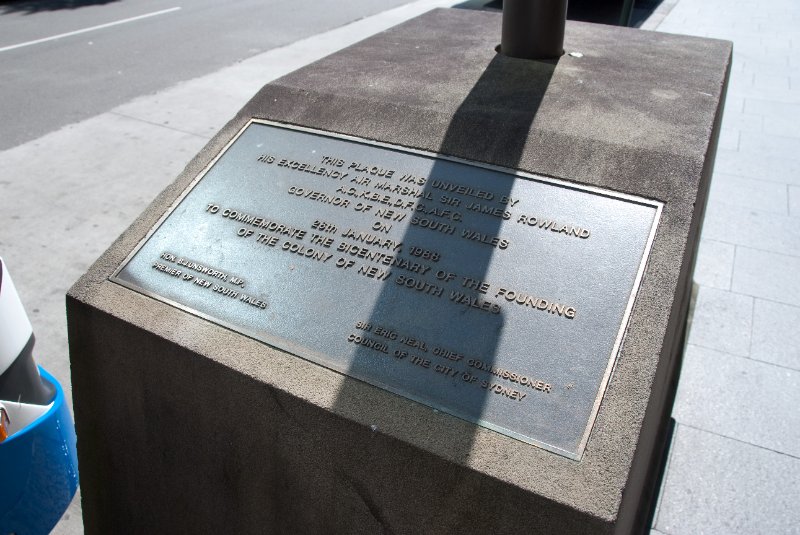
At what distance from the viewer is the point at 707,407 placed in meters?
3.47

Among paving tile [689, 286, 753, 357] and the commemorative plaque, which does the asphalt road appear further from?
paving tile [689, 286, 753, 357]

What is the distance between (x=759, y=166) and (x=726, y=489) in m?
4.21

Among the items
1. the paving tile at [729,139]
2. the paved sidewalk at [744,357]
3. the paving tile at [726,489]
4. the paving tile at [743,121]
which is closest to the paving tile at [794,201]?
the paved sidewalk at [744,357]

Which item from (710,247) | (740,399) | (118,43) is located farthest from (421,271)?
(118,43)

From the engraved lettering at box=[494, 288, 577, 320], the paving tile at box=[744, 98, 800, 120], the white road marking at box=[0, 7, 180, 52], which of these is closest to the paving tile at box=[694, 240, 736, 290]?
the engraved lettering at box=[494, 288, 577, 320]

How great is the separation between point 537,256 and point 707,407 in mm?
1768

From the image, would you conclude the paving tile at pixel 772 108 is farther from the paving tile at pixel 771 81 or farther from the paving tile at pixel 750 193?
the paving tile at pixel 750 193

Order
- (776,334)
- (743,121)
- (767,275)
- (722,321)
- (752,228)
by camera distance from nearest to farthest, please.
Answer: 1. (776,334)
2. (722,321)
3. (767,275)
4. (752,228)
5. (743,121)

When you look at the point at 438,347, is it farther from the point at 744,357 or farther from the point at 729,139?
the point at 729,139

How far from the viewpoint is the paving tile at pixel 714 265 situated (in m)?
4.49

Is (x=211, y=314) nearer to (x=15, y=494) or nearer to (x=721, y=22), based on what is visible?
(x=15, y=494)

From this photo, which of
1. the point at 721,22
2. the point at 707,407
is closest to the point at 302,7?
the point at 721,22

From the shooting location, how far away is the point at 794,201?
5570mm

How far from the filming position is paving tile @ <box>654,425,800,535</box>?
111 inches
